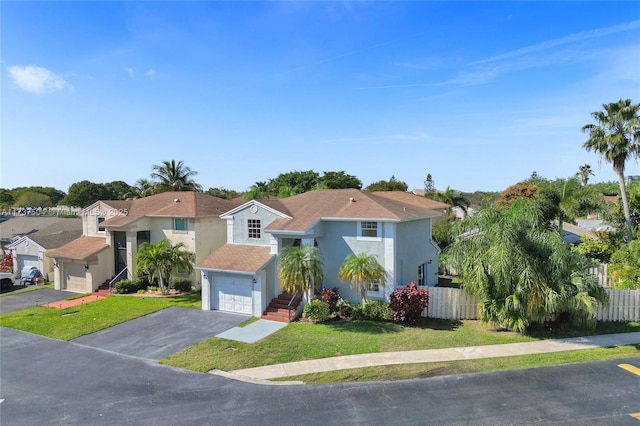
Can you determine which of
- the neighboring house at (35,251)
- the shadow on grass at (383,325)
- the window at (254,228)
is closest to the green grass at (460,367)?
the shadow on grass at (383,325)

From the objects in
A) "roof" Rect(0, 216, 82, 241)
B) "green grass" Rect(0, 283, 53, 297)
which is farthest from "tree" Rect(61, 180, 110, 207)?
"green grass" Rect(0, 283, 53, 297)

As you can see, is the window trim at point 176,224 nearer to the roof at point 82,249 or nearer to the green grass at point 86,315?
the green grass at point 86,315

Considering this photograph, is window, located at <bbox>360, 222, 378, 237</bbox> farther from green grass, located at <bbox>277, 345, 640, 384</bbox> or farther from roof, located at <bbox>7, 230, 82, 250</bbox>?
roof, located at <bbox>7, 230, 82, 250</bbox>

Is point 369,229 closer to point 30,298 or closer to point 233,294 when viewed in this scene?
point 233,294

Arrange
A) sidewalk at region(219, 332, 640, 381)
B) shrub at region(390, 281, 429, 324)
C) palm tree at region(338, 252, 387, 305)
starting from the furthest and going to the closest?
palm tree at region(338, 252, 387, 305)
shrub at region(390, 281, 429, 324)
sidewalk at region(219, 332, 640, 381)

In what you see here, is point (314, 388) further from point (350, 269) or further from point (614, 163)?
point (614, 163)
